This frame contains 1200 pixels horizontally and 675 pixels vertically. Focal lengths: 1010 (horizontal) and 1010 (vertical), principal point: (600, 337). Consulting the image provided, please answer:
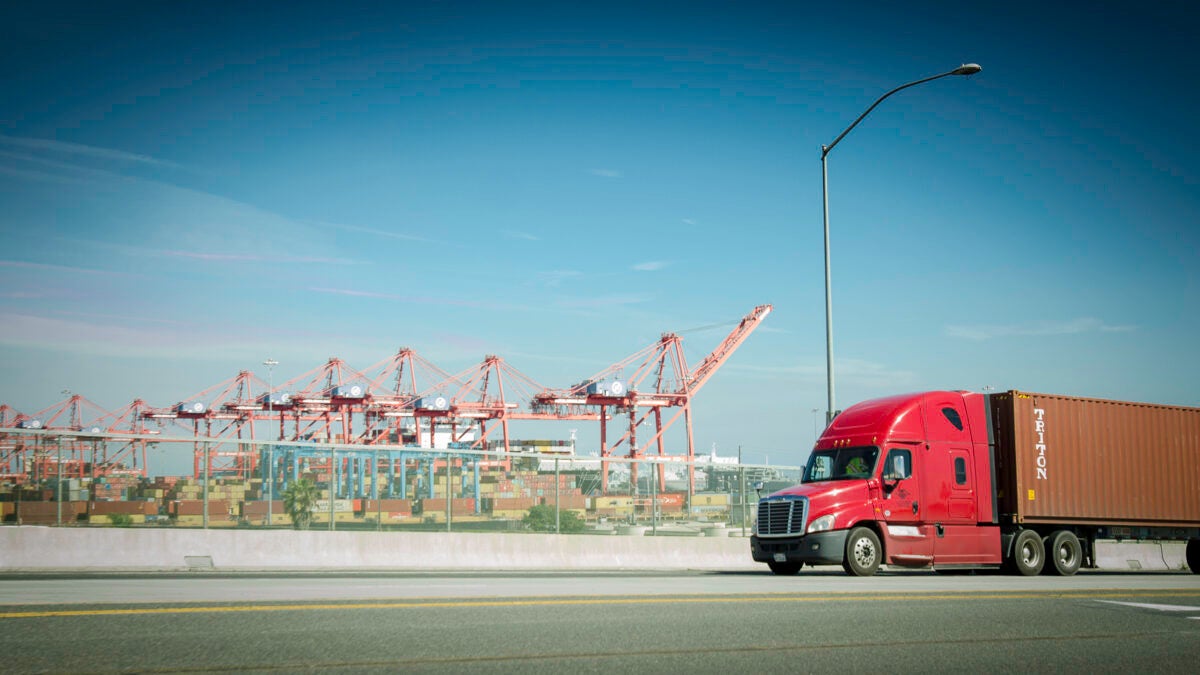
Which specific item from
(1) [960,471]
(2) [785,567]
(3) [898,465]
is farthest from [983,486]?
(2) [785,567]

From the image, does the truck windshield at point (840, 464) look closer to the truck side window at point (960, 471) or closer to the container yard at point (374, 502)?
the truck side window at point (960, 471)

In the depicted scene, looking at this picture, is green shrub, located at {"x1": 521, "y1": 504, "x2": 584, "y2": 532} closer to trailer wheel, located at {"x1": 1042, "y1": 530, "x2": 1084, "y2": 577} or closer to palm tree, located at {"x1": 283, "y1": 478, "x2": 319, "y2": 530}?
palm tree, located at {"x1": 283, "y1": 478, "x2": 319, "y2": 530}

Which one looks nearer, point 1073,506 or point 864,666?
point 864,666

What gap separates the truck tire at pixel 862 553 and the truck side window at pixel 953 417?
2.93 m

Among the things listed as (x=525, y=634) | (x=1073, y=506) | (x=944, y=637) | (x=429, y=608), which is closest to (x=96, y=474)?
(x=429, y=608)

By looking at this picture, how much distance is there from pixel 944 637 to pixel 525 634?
3.38 meters

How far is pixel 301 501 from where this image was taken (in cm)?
1984

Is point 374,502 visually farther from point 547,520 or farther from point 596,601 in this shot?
point 596,601

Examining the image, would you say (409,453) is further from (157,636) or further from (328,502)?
(157,636)

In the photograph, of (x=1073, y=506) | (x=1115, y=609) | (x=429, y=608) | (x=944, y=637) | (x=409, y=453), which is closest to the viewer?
(x=944, y=637)

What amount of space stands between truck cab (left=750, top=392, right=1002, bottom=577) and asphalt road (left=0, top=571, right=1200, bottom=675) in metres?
4.91

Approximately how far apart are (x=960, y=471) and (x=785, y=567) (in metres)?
3.63

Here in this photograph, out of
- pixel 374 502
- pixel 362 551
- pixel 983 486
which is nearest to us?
pixel 983 486

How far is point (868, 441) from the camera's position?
17562 millimetres
